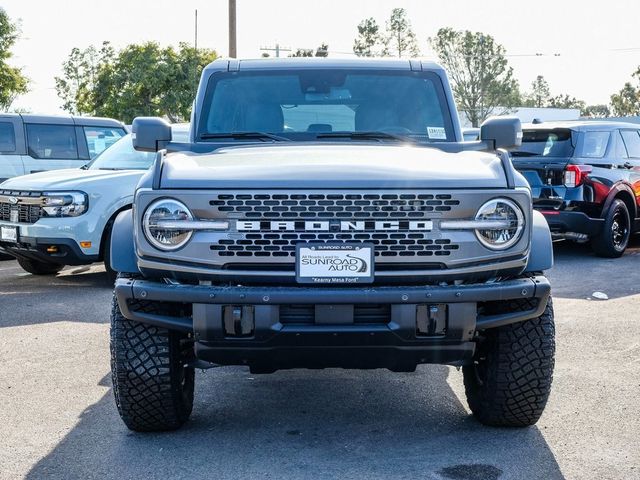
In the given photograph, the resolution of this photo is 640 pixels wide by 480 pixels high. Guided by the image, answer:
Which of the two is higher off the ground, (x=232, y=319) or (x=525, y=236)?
(x=525, y=236)

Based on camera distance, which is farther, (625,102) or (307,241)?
(625,102)

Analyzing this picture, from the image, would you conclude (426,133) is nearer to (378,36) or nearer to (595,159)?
(595,159)

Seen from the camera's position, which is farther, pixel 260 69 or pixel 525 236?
pixel 260 69

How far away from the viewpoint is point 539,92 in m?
112

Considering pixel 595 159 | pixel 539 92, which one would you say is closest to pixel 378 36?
pixel 539 92

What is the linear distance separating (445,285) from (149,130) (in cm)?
205

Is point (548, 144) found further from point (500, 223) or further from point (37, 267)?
point (500, 223)

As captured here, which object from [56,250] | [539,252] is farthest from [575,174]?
[539,252]

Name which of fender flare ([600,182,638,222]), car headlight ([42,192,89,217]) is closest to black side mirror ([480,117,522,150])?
→ car headlight ([42,192,89,217])

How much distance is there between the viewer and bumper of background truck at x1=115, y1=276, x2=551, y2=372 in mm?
3824

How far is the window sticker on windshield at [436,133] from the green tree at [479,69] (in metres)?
68.6

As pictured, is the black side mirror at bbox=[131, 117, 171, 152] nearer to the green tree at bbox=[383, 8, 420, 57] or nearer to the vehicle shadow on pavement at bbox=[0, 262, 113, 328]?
the vehicle shadow on pavement at bbox=[0, 262, 113, 328]

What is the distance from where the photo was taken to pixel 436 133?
17.2 ft

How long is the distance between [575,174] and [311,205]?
798 centimetres
